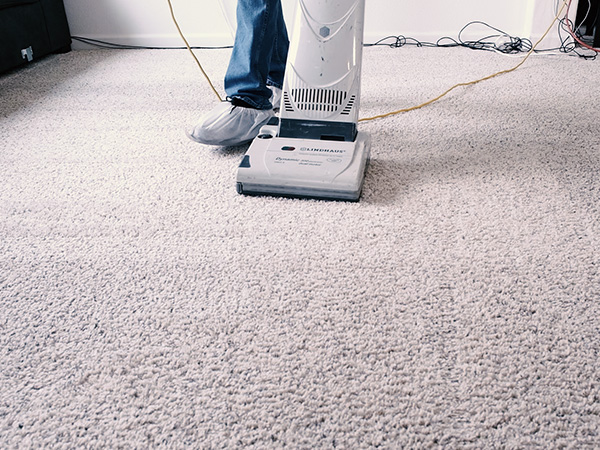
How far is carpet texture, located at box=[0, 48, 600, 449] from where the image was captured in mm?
590

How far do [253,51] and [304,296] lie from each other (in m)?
0.71

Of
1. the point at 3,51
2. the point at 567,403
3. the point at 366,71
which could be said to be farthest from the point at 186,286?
the point at 3,51

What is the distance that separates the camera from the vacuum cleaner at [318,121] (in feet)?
3.40

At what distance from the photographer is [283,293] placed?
31.0 inches

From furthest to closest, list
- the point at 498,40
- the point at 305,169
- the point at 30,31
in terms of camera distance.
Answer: the point at 498,40, the point at 30,31, the point at 305,169

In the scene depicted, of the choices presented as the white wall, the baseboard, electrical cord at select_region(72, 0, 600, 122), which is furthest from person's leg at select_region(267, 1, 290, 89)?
the baseboard

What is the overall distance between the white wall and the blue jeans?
→ 1.22 meters

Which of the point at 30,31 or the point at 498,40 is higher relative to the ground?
the point at 30,31

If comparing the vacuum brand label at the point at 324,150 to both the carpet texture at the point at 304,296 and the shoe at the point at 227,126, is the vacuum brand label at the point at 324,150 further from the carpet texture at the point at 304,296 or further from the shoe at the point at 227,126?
the shoe at the point at 227,126

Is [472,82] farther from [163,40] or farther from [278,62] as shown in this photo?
[163,40]

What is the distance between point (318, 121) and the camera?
113 centimetres

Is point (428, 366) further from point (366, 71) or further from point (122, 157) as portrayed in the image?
point (366, 71)

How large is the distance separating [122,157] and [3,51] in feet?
3.52

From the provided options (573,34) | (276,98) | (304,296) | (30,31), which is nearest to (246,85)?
(276,98)
